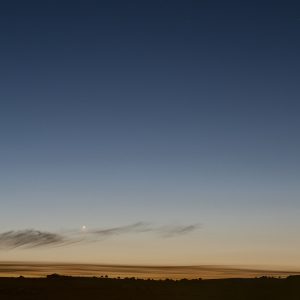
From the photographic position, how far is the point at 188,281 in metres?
61.7

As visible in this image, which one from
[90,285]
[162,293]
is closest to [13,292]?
[90,285]

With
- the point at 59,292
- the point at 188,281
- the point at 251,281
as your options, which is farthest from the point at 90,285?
the point at 251,281

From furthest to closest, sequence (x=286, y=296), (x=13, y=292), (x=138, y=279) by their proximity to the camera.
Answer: (x=138, y=279) → (x=286, y=296) → (x=13, y=292)

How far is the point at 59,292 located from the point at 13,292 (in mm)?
3738

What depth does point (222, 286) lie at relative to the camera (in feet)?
195

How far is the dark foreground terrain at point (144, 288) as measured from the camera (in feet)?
173

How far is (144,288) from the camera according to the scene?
56.2 metres

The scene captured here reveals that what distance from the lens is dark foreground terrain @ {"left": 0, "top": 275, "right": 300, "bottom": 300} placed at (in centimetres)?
5275

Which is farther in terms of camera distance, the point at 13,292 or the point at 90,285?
the point at 90,285

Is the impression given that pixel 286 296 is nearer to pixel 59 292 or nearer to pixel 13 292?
pixel 59 292

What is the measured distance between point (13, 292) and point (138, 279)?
13.0 metres

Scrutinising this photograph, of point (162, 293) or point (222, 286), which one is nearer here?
point (162, 293)

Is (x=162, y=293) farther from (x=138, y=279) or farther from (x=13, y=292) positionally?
(x=13, y=292)

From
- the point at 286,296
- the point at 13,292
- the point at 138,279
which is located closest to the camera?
the point at 13,292
